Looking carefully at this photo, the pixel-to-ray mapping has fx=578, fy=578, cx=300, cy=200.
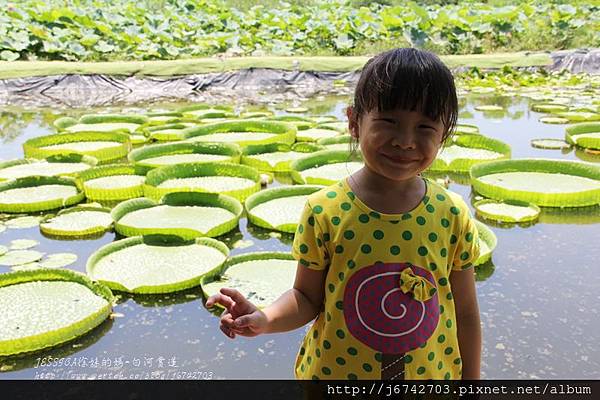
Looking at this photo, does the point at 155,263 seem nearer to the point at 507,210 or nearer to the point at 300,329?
the point at 300,329

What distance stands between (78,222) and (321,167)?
1674 mm

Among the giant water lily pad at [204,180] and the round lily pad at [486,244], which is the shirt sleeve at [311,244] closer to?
the round lily pad at [486,244]

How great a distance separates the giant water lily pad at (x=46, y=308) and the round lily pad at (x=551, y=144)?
3.76m

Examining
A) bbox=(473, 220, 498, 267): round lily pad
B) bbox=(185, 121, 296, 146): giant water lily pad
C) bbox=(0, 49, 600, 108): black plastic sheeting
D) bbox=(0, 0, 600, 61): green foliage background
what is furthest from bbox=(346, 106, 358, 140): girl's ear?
bbox=(0, 0, 600, 61): green foliage background

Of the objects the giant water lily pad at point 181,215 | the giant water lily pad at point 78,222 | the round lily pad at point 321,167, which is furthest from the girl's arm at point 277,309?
the round lily pad at point 321,167

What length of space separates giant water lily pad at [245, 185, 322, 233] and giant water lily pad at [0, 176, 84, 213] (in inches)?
43.2

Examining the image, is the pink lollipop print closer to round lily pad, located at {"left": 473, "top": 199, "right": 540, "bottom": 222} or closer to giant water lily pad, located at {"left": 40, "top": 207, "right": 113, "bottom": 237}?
round lily pad, located at {"left": 473, "top": 199, "right": 540, "bottom": 222}

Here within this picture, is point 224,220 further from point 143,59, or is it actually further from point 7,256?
point 143,59

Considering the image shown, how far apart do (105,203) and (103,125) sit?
234 cm

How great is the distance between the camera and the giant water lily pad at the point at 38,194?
130 inches

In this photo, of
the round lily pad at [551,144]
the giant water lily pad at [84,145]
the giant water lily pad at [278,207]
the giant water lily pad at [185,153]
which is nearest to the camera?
the giant water lily pad at [278,207]

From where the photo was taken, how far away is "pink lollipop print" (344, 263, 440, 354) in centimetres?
108

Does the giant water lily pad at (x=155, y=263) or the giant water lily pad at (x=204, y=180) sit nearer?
the giant water lily pad at (x=155, y=263)

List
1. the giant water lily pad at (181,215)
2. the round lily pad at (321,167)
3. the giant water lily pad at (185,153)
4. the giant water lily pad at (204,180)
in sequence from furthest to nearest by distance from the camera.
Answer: the giant water lily pad at (185,153), the round lily pad at (321,167), the giant water lily pad at (204,180), the giant water lily pad at (181,215)
